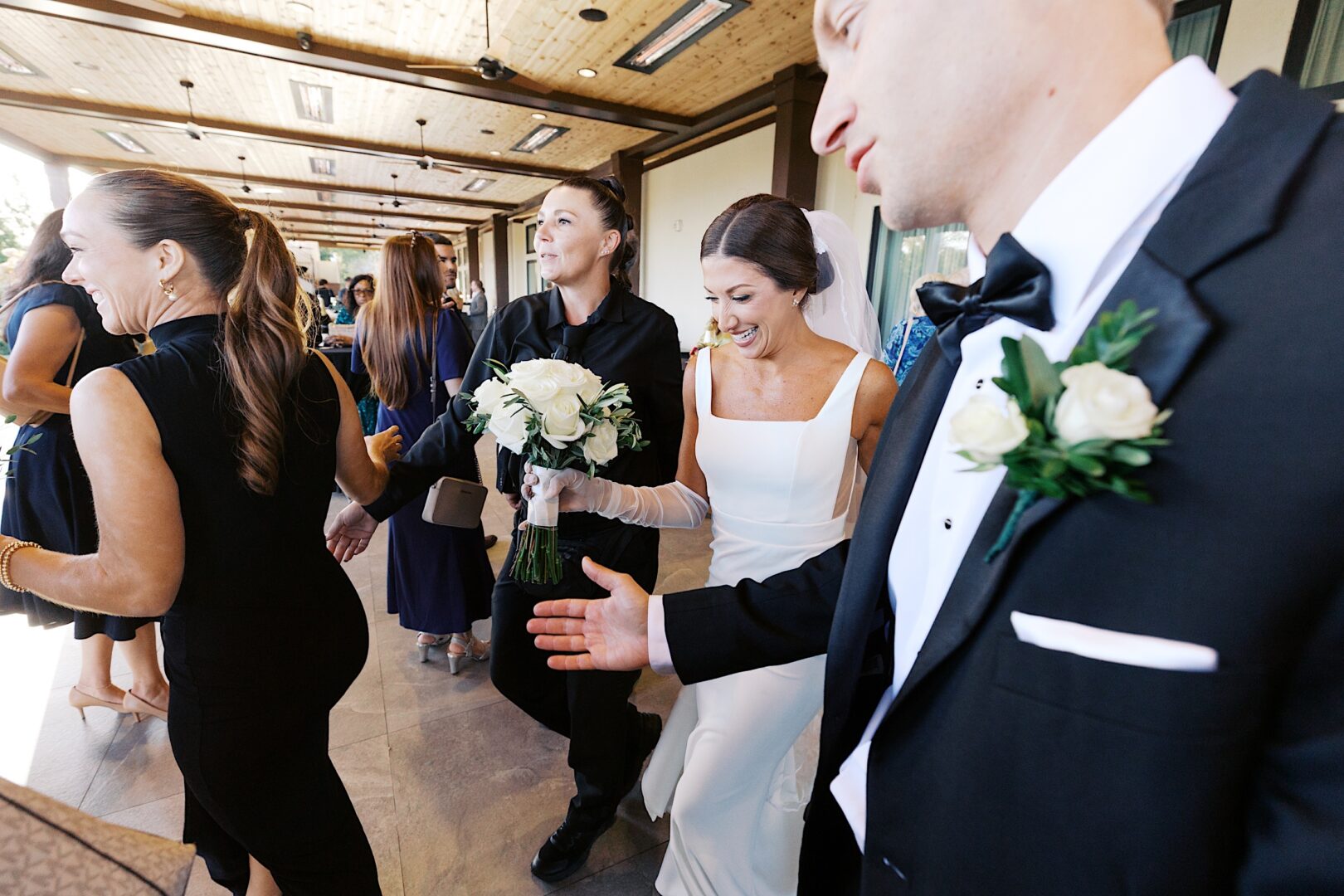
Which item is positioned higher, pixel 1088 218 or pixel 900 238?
pixel 900 238

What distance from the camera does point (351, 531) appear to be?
1.96 metres

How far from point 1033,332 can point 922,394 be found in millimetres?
230

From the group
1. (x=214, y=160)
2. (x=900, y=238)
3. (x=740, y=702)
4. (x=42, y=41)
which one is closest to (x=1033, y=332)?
(x=740, y=702)

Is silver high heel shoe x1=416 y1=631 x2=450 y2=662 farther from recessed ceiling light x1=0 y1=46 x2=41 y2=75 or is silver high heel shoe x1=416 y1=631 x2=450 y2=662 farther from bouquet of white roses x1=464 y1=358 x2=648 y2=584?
recessed ceiling light x1=0 y1=46 x2=41 y2=75

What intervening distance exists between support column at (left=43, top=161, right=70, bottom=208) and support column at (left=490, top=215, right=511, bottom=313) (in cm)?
917

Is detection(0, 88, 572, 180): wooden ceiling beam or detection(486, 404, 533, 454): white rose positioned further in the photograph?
detection(0, 88, 572, 180): wooden ceiling beam

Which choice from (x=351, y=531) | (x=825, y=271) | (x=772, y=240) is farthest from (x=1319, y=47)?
(x=351, y=531)

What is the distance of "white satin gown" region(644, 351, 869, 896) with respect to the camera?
1.74m

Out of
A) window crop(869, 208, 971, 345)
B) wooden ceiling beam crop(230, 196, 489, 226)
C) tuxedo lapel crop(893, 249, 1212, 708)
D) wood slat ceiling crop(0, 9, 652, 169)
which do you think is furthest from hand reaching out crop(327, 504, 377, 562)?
wooden ceiling beam crop(230, 196, 489, 226)

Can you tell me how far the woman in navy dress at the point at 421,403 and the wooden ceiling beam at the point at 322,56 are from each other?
213 inches

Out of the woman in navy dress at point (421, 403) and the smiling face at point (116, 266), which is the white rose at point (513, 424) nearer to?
the smiling face at point (116, 266)

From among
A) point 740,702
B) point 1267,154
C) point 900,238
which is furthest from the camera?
point 900,238

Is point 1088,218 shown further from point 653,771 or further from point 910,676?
point 653,771

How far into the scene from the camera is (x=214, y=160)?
12.5 metres
